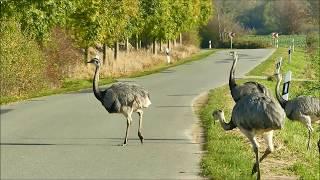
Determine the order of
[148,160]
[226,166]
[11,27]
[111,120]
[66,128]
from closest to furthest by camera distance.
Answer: [226,166], [148,160], [66,128], [111,120], [11,27]

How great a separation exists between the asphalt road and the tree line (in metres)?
3.83

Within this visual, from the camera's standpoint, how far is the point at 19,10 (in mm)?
21641

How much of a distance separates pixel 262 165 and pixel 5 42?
485 inches

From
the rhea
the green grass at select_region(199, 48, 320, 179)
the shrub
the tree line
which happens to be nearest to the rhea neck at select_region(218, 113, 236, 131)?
the green grass at select_region(199, 48, 320, 179)

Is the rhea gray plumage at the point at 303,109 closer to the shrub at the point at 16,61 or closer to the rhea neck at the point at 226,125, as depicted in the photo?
the rhea neck at the point at 226,125

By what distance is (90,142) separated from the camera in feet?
41.8

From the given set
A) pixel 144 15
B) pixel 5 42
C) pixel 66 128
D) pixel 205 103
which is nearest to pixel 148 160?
pixel 66 128

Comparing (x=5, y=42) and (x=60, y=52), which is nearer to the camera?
(x=5, y=42)

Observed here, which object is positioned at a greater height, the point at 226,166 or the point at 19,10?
the point at 19,10

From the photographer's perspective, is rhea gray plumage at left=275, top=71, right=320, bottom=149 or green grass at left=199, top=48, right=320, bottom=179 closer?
green grass at left=199, top=48, right=320, bottom=179

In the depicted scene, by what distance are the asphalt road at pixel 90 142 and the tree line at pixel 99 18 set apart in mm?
3829

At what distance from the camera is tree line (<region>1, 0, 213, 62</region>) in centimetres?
2233

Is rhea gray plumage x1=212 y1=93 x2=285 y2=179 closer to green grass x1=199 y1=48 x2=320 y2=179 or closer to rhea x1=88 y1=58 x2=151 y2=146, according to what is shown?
green grass x1=199 y1=48 x2=320 y2=179

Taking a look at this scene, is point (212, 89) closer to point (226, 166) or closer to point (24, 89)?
point (24, 89)
